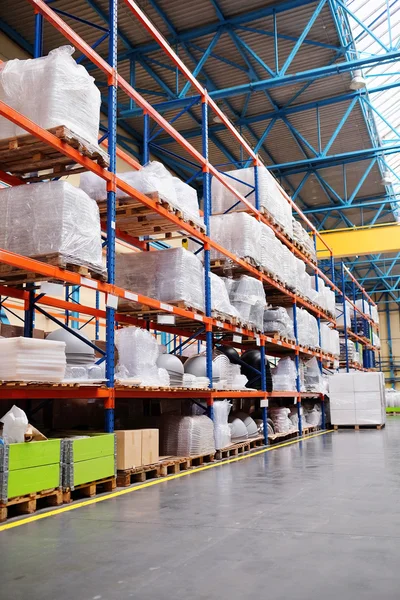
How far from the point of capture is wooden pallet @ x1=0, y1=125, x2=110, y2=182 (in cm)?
579

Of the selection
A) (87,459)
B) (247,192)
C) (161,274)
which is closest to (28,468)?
(87,459)

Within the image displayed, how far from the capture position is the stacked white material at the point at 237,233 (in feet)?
34.3

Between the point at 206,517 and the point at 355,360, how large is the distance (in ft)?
62.2

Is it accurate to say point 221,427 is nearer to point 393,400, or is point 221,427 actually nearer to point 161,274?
point 161,274

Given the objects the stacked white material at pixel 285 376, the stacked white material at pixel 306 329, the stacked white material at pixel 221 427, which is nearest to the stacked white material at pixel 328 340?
the stacked white material at pixel 306 329

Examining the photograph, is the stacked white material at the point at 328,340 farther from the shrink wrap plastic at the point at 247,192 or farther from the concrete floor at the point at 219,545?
the concrete floor at the point at 219,545

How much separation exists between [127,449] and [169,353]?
3.30 m

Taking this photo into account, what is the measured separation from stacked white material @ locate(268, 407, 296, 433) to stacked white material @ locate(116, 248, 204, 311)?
535 centimetres

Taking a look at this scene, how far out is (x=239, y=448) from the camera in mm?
9984

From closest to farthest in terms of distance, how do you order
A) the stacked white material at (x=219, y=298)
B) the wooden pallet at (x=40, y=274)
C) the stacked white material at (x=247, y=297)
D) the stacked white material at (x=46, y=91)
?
the wooden pallet at (x=40, y=274) → the stacked white material at (x=46, y=91) → the stacked white material at (x=219, y=298) → the stacked white material at (x=247, y=297)

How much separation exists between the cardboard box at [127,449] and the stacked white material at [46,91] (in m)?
3.16

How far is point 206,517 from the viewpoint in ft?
15.5

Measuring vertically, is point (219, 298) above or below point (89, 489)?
above

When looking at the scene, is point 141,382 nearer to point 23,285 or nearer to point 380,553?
point 23,285
